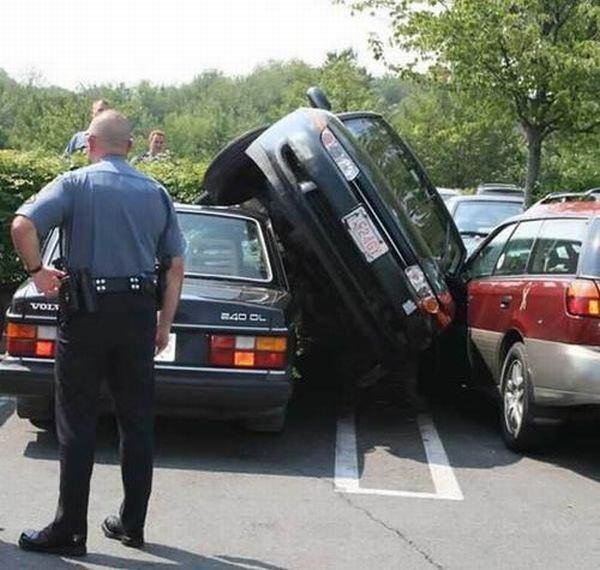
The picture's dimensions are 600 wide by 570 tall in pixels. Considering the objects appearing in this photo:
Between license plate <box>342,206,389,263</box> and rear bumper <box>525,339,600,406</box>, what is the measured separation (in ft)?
3.59

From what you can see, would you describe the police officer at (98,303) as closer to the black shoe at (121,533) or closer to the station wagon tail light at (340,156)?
the black shoe at (121,533)

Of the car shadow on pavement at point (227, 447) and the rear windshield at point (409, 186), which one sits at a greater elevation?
the rear windshield at point (409, 186)

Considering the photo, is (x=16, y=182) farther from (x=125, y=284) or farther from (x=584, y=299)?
(x=125, y=284)

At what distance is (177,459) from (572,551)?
92.5 inches

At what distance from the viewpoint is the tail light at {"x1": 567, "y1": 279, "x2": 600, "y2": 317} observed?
19.6 ft

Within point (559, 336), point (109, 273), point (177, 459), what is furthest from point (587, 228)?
point (109, 273)

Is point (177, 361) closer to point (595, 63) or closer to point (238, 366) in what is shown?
point (238, 366)

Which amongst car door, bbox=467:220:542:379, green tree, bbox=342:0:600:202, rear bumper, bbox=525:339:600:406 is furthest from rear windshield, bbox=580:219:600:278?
green tree, bbox=342:0:600:202

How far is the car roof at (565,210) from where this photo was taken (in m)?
6.65

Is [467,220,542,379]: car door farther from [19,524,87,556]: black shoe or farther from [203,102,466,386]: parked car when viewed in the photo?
[19,524,87,556]: black shoe

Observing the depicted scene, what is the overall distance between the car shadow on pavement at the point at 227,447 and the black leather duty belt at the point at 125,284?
1.89m

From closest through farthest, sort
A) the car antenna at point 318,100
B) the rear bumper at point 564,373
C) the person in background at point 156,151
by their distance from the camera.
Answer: the rear bumper at point 564,373 → the car antenna at point 318,100 → the person in background at point 156,151

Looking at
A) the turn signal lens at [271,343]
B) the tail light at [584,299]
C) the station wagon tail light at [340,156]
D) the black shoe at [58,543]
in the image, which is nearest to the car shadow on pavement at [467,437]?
the turn signal lens at [271,343]

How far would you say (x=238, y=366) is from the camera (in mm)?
6043
